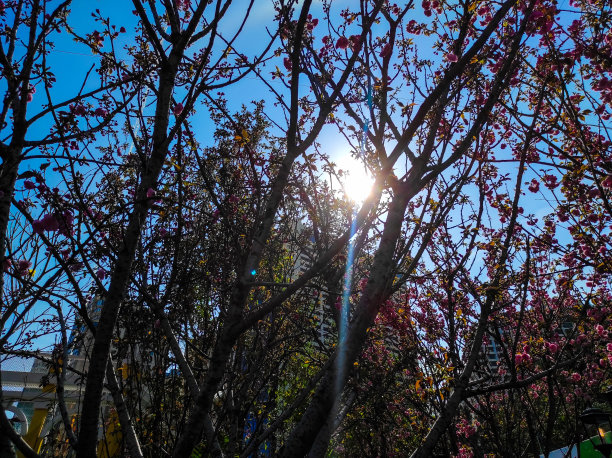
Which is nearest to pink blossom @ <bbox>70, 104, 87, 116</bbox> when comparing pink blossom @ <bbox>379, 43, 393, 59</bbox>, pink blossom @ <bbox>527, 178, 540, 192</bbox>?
pink blossom @ <bbox>379, 43, 393, 59</bbox>

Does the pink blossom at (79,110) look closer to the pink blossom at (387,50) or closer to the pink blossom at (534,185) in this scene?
the pink blossom at (387,50)

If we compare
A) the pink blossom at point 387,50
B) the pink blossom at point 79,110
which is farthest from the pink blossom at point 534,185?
the pink blossom at point 79,110

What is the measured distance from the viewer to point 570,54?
4840 millimetres

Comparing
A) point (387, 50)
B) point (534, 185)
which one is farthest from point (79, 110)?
point (534, 185)

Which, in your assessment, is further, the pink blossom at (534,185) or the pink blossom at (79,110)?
the pink blossom at (534,185)

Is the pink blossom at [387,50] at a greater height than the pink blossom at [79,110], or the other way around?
the pink blossom at [387,50]

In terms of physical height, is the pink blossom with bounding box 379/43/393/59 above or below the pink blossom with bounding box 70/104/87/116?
above

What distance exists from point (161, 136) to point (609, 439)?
12317mm

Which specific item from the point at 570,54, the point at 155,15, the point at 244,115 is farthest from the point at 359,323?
the point at 244,115

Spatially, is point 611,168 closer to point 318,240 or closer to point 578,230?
point 578,230

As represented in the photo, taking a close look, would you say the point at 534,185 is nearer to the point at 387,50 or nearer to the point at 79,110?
the point at 387,50

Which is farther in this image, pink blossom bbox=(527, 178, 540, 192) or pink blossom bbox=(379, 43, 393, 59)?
pink blossom bbox=(527, 178, 540, 192)

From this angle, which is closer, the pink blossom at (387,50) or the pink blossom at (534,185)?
the pink blossom at (387,50)

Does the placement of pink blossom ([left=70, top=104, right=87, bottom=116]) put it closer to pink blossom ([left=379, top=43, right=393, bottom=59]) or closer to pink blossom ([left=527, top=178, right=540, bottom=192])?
pink blossom ([left=379, top=43, right=393, bottom=59])
